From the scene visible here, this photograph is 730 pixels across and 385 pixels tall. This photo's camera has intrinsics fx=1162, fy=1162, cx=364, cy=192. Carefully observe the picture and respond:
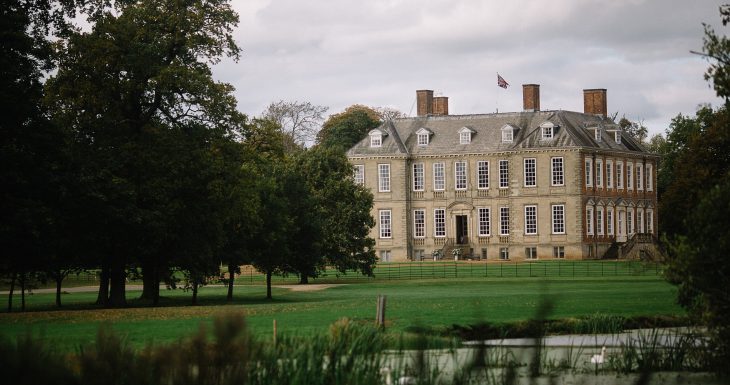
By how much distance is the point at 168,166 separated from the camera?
4091cm

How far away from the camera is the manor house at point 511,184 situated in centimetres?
8469

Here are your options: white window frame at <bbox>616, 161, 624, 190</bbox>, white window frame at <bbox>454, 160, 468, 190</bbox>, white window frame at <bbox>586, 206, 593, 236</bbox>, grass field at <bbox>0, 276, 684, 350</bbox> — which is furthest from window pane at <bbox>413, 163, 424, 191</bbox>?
grass field at <bbox>0, 276, 684, 350</bbox>

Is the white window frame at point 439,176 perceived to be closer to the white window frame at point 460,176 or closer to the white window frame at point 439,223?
the white window frame at point 460,176

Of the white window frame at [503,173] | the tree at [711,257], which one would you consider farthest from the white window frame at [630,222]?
the tree at [711,257]

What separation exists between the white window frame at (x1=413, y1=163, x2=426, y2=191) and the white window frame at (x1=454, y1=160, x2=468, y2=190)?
2652 mm

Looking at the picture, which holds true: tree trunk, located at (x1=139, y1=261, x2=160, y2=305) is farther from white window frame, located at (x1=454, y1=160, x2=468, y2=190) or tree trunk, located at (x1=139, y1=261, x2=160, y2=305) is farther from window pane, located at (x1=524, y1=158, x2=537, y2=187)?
window pane, located at (x1=524, y1=158, x2=537, y2=187)

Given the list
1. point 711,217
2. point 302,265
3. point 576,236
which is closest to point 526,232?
point 576,236

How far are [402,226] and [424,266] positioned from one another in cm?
1215

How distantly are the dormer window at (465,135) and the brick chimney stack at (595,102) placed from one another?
410 inches

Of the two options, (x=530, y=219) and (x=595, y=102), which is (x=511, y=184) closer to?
(x=530, y=219)

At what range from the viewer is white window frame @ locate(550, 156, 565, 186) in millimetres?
84500

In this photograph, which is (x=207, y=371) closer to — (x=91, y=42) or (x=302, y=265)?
(x=91, y=42)

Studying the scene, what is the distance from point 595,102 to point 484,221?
1383 cm

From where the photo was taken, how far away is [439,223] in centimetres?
8888
